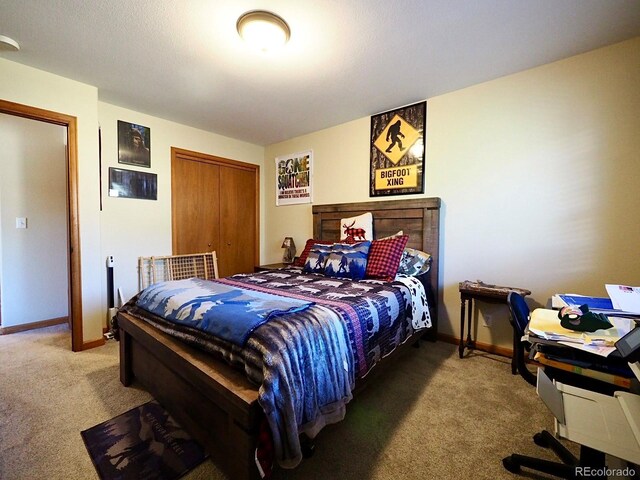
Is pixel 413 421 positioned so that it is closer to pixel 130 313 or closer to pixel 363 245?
pixel 363 245

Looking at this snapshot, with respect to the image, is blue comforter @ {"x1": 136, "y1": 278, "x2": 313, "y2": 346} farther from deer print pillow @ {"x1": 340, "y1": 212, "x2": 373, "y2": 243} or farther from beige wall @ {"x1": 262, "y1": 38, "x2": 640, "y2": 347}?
beige wall @ {"x1": 262, "y1": 38, "x2": 640, "y2": 347}

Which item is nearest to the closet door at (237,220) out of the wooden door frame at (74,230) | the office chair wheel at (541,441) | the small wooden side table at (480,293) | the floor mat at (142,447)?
the wooden door frame at (74,230)

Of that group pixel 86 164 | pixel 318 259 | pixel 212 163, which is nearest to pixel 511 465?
pixel 318 259

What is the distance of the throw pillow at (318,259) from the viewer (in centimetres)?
277

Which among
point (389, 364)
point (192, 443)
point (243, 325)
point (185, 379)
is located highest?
point (243, 325)

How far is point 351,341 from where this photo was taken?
4.94 feet

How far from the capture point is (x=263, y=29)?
5.83 ft

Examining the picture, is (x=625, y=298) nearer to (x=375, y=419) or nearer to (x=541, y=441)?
(x=541, y=441)

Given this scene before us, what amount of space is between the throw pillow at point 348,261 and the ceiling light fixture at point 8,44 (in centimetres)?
286

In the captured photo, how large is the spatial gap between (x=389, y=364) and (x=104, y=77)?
3.32 meters

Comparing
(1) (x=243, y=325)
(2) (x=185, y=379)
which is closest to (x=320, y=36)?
(1) (x=243, y=325)

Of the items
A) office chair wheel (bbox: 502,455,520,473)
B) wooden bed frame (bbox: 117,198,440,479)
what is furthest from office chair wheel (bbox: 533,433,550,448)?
wooden bed frame (bbox: 117,198,440,479)

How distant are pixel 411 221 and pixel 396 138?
37.0 inches

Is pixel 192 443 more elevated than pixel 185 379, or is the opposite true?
pixel 185 379
